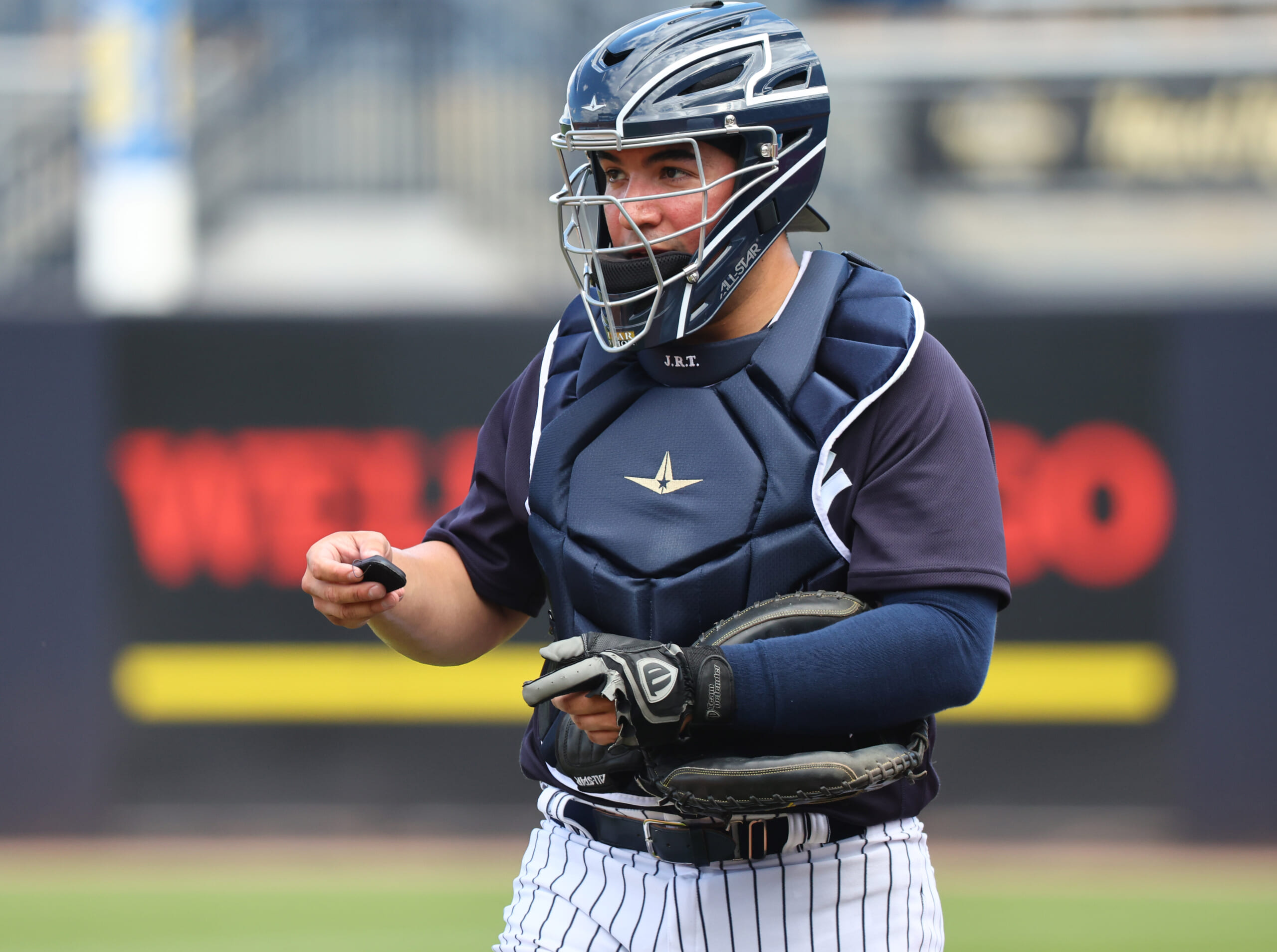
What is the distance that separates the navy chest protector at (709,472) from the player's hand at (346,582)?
269 mm

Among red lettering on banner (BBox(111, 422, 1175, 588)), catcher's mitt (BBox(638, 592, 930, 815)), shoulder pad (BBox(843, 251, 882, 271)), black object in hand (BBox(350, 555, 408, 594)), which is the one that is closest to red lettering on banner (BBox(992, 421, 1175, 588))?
red lettering on banner (BBox(111, 422, 1175, 588))

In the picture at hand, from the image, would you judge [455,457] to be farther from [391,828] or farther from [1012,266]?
[1012,266]

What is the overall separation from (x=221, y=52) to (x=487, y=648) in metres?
8.61

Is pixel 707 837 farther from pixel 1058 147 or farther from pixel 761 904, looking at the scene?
Result: pixel 1058 147

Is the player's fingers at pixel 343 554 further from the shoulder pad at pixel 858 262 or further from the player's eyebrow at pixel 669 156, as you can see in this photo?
the shoulder pad at pixel 858 262

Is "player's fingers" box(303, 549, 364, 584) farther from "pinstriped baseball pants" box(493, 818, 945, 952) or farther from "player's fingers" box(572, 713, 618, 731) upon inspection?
"pinstriped baseball pants" box(493, 818, 945, 952)

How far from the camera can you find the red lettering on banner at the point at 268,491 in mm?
6750

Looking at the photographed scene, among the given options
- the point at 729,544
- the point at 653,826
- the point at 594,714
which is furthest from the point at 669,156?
the point at 653,826

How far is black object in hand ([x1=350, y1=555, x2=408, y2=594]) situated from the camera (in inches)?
91.2

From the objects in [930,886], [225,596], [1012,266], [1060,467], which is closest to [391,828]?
[225,596]

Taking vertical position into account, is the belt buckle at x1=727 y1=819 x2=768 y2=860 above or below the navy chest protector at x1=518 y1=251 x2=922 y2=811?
below

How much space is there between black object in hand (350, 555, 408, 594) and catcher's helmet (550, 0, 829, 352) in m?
0.49

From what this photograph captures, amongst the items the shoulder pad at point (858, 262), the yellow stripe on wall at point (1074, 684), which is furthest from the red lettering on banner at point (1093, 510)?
the shoulder pad at point (858, 262)

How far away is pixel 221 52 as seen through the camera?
10.4 metres
